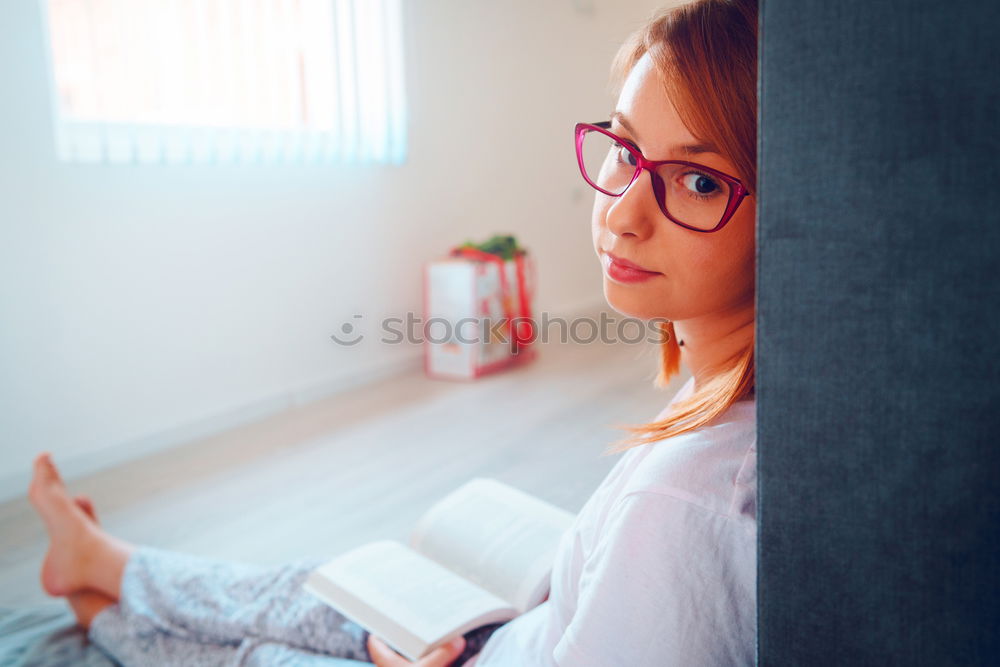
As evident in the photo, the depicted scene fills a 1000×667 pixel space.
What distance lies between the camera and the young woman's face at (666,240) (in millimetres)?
624

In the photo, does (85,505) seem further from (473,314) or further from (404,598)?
(473,314)

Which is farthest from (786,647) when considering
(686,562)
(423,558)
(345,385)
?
(345,385)

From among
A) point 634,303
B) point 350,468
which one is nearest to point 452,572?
point 634,303

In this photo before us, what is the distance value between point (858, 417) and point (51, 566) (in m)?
1.25

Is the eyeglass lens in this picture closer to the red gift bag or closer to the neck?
the neck

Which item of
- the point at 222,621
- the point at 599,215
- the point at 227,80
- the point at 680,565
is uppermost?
the point at 227,80

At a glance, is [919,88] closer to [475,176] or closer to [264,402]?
[264,402]

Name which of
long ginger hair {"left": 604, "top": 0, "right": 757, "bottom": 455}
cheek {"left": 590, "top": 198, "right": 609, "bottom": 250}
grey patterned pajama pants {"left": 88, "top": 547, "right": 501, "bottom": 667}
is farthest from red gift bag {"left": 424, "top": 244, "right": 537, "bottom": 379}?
long ginger hair {"left": 604, "top": 0, "right": 757, "bottom": 455}

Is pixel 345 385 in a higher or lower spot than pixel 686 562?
lower

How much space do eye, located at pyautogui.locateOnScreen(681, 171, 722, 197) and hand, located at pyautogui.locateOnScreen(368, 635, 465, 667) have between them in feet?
1.82

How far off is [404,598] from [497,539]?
0.20m

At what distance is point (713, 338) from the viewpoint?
71 centimetres

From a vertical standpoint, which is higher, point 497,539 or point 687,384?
point 687,384

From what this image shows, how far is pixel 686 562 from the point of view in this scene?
539mm
